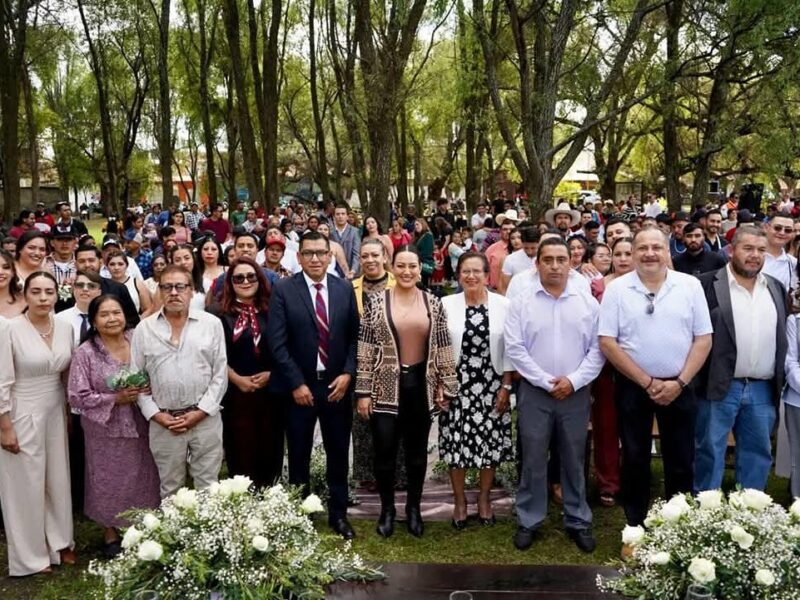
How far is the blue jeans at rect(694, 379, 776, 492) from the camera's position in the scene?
5117 millimetres

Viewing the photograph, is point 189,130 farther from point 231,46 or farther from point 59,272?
point 59,272

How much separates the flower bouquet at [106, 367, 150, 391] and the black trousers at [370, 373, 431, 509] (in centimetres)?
158

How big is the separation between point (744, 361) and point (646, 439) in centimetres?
85

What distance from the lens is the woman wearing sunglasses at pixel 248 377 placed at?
5.40 m

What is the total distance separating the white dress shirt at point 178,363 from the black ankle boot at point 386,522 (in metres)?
1.50

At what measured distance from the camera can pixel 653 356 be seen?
4.83 meters

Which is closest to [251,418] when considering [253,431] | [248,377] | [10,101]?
[253,431]

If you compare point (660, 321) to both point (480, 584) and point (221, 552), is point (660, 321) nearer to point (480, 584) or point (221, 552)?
point (480, 584)

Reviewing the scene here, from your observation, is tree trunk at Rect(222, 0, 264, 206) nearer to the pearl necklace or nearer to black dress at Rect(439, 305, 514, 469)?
the pearl necklace

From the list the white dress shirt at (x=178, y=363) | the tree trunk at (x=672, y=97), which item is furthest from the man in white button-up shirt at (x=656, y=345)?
the tree trunk at (x=672, y=97)

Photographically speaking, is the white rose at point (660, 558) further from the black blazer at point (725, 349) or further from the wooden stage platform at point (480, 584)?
the black blazer at point (725, 349)

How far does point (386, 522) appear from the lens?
549 centimetres

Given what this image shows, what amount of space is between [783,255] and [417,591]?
533 cm

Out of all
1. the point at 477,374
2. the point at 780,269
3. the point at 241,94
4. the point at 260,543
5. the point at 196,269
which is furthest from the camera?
the point at 241,94
